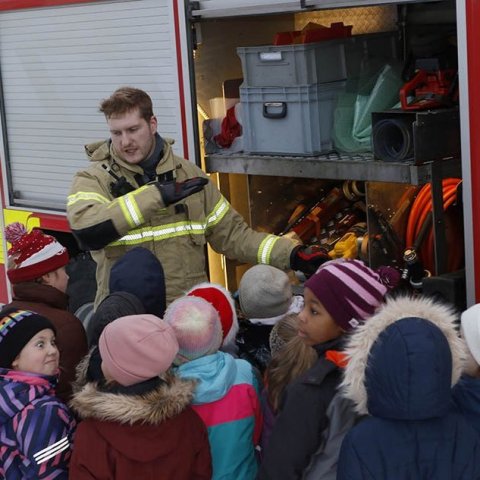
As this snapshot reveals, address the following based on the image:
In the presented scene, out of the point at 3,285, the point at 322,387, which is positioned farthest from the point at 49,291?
the point at 3,285

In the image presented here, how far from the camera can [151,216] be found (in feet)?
12.8

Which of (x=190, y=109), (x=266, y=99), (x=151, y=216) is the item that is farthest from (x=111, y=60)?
(x=151, y=216)

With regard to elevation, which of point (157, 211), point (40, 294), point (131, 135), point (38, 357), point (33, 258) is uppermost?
point (131, 135)

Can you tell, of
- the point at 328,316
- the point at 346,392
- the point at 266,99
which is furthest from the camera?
the point at 266,99

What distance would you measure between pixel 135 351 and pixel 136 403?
0.48 ft

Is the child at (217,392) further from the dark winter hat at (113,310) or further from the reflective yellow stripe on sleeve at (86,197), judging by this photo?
the reflective yellow stripe on sleeve at (86,197)

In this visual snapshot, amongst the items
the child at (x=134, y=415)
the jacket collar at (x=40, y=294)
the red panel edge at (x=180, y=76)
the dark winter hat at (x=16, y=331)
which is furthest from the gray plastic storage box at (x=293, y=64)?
the child at (x=134, y=415)

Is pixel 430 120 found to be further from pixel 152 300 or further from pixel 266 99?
pixel 152 300

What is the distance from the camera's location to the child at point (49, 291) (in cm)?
360

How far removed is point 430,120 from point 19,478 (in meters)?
2.15

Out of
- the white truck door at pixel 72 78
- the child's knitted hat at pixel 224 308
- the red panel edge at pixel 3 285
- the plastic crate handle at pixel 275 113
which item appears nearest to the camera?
the child's knitted hat at pixel 224 308

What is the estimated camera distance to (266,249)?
169 inches

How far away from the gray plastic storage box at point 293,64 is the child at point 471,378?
202 cm

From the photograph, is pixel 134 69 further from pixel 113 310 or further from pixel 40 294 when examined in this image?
pixel 113 310
